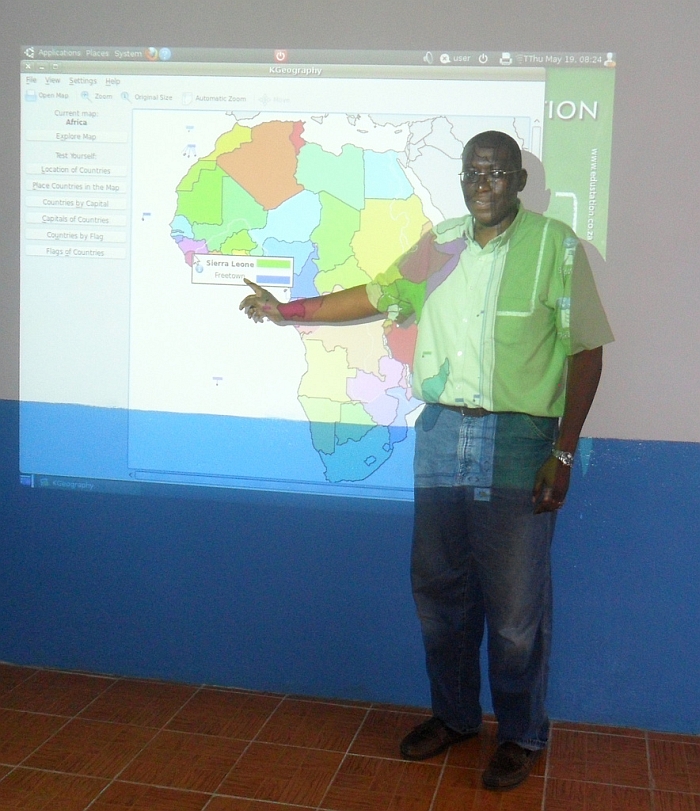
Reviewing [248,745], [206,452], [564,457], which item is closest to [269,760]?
[248,745]

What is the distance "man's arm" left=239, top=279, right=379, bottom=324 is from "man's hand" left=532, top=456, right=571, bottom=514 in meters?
0.66

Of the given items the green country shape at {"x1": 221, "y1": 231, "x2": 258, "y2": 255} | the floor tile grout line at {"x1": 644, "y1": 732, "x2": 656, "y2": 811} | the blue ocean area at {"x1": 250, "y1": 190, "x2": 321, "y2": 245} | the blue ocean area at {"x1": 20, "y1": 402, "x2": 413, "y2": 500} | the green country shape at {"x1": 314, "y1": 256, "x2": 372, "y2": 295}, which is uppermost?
the blue ocean area at {"x1": 250, "y1": 190, "x2": 321, "y2": 245}

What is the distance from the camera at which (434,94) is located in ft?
8.54

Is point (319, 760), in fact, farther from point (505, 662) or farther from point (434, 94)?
point (434, 94)

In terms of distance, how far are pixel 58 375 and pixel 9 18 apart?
1055 millimetres

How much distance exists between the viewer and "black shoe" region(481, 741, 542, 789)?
7.79 feet

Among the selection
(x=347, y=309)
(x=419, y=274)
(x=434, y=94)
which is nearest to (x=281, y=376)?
(x=347, y=309)

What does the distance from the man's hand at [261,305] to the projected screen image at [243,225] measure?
0.03 m

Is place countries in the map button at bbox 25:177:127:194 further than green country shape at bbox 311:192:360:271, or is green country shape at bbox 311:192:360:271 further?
place countries in the map button at bbox 25:177:127:194

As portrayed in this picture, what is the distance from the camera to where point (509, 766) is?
7.89 feet

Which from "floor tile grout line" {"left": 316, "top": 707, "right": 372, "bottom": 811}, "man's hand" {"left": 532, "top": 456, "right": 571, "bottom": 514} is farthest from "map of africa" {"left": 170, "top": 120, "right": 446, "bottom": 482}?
"floor tile grout line" {"left": 316, "top": 707, "right": 372, "bottom": 811}

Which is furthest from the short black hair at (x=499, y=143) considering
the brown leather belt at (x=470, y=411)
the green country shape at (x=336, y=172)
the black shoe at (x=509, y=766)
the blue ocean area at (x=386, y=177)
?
the black shoe at (x=509, y=766)

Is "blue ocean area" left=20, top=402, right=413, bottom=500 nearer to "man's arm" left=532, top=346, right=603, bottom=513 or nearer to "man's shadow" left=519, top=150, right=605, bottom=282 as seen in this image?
"man's arm" left=532, top=346, right=603, bottom=513

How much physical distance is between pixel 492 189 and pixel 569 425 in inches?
24.6
